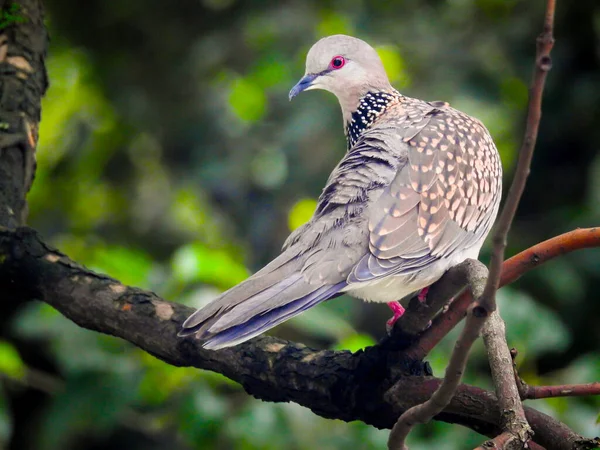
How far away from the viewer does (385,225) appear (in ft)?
8.09

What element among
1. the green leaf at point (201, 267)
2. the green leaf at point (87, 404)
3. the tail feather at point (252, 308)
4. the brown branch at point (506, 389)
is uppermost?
the green leaf at point (201, 267)

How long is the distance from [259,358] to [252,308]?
35 cm

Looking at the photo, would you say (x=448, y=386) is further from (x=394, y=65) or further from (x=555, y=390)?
(x=394, y=65)

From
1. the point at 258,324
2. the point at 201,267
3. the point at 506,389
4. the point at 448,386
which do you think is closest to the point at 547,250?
the point at 506,389

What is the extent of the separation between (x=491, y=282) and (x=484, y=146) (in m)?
1.50

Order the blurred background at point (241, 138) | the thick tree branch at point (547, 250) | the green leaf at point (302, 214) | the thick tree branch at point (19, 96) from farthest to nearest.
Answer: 1. the blurred background at point (241, 138)
2. the green leaf at point (302, 214)
3. the thick tree branch at point (19, 96)
4. the thick tree branch at point (547, 250)

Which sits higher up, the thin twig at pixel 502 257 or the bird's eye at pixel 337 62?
the bird's eye at pixel 337 62

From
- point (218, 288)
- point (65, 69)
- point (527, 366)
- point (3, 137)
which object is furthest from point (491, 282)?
point (65, 69)

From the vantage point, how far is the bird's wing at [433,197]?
2.43 meters

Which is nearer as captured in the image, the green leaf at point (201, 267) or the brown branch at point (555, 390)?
the brown branch at point (555, 390)

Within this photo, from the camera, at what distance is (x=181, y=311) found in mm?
2492

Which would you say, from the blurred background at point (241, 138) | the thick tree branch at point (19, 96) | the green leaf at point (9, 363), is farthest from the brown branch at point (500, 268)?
the green leaf at point (9, 363)

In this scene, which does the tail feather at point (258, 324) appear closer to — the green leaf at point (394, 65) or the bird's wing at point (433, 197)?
the bird's wing at point (433, 197)

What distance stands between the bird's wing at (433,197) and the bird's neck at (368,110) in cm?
19
